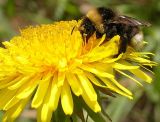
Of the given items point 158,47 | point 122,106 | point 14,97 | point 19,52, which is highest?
point 19,52

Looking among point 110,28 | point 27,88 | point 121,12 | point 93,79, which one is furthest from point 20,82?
point 121,12

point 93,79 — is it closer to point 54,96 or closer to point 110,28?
point 54,96

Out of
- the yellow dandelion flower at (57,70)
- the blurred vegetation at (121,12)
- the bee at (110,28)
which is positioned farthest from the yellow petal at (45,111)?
the blurred vegetation at (121,12)

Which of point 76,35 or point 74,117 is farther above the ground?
point 76,35

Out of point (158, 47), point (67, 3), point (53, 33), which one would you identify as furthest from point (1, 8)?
point (53, 33)

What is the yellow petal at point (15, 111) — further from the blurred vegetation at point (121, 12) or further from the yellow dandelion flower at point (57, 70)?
the blurred vegetation at point (121, 12)

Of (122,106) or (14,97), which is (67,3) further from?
(14,97)

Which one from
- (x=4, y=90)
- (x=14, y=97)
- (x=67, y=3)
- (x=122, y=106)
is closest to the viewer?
(x=14, y=97)

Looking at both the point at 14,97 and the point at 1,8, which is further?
the point at 1,8
